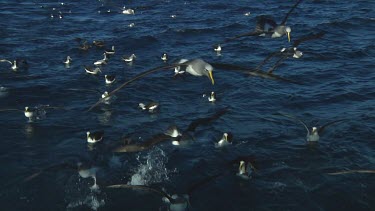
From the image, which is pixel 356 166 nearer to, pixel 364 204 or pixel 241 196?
pixel 364 204

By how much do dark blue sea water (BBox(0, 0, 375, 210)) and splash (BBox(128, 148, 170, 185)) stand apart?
0.03 metres

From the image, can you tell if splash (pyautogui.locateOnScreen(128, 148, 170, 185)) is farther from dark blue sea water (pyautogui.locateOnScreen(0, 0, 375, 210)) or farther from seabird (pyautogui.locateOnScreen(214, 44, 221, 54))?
seabird (pyautogui.locateOnScreen(214, 44, 221, 54))

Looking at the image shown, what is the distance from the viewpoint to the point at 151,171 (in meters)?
15.9

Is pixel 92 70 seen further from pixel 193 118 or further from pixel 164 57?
pixel 193 118

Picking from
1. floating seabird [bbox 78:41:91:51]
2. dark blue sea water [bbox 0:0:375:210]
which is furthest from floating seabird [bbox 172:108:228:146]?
floating seabird [bbox 78:41:91:51]

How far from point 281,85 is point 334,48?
820 centimetres

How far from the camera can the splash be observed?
15570 millimetres

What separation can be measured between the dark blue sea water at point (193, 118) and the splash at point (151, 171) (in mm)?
32

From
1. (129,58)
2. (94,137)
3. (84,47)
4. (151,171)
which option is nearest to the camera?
(151,171)

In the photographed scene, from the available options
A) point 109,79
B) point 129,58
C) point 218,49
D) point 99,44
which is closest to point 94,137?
point 109,79

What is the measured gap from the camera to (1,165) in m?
16.7

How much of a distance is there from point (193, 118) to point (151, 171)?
533cm

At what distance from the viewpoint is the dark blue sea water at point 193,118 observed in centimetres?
1496

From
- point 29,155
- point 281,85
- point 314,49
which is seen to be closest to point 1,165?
point 29,155
